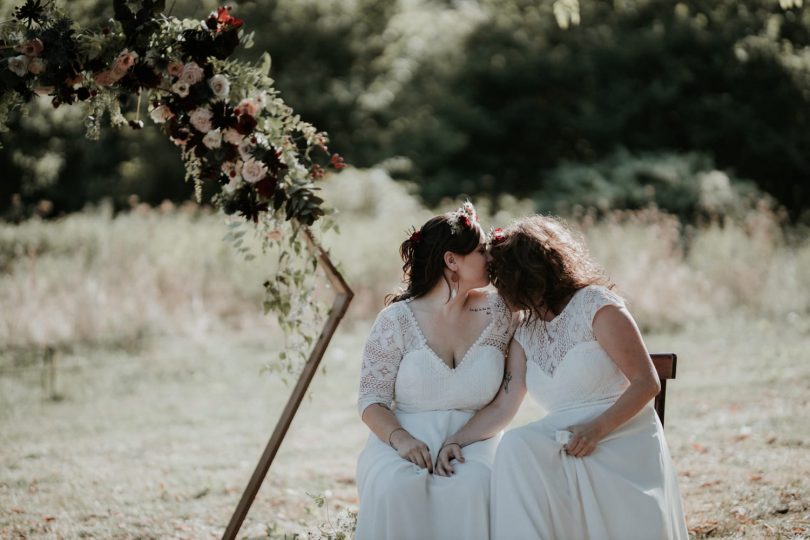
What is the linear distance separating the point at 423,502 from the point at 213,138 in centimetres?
194

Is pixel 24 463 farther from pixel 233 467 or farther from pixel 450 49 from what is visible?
pixel 450 49

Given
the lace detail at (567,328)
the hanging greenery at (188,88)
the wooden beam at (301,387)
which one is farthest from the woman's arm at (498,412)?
the hanging greenery at (188,88)

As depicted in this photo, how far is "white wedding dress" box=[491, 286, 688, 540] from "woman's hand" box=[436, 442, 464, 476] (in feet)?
0.72

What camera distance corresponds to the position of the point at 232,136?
164 inches

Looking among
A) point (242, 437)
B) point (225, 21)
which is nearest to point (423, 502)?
point (225, 21)

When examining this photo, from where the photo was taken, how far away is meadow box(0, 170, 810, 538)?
5.41 metres

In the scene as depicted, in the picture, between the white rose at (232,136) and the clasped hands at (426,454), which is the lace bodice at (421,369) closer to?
the clasped hands at (426,454)

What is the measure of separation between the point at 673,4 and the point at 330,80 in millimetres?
8460

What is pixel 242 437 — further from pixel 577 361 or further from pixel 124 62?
A: pixel 577 361

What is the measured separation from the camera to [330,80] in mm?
21969

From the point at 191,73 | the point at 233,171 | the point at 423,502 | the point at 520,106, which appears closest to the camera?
the point at 423,502

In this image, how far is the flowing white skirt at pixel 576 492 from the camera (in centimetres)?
347

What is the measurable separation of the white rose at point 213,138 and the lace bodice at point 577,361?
69.5 inches

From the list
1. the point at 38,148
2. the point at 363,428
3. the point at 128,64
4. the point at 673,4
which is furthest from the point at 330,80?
the point at 128,64
